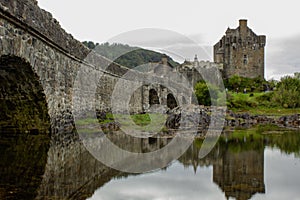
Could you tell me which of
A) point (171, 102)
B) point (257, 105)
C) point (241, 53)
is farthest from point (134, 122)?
point (241, 53)

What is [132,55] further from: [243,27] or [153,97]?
[153,97]

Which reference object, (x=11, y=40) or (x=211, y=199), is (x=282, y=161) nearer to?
(x=211, y=199)

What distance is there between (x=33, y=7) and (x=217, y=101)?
85.1ft

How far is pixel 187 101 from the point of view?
113 feet

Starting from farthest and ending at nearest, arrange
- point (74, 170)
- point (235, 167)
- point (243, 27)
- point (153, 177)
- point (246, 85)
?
point (243, 27) < point (246, 85) < point (235, 167) < point (74, 170) < point (153, 177)

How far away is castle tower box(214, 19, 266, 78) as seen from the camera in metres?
56.7

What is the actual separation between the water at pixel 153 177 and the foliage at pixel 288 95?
28641 millimetres

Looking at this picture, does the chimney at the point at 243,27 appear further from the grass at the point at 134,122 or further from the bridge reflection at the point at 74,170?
the bridge reflection at the point at 74,170

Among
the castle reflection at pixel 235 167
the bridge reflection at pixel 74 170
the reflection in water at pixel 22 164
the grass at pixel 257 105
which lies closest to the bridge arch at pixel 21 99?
the reflection in water at pixel 22 164

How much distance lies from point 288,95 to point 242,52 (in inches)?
874

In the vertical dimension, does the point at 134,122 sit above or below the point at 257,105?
below

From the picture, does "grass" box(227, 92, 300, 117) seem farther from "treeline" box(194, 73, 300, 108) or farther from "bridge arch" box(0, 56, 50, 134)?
"bridge arch" box(0, 56, 50, 134)

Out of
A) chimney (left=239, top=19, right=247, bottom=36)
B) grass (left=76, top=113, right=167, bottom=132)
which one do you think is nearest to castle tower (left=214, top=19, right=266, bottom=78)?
chimney (left=239, top=19, right=247, bottom=36)

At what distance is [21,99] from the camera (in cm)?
1083
